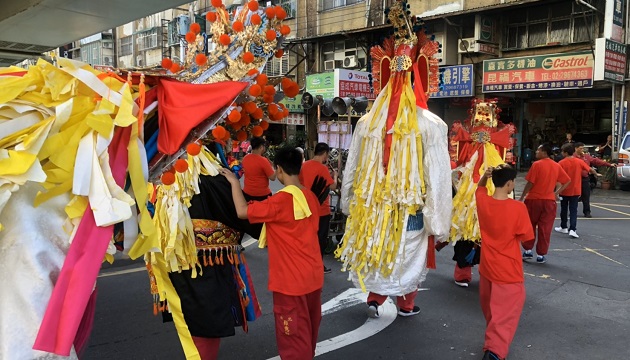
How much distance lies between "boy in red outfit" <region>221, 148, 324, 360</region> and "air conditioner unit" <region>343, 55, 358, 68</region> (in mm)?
18305

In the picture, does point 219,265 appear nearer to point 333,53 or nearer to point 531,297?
point 531,297

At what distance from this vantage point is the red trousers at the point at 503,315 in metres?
3.49

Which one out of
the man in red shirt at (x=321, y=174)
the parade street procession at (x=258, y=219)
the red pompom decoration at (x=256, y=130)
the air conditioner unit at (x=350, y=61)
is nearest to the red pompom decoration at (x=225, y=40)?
the parade street procession at (x=258, y=219)

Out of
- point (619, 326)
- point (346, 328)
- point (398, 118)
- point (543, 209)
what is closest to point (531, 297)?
point (619, 326)

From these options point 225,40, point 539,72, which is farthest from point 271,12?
point 539,72

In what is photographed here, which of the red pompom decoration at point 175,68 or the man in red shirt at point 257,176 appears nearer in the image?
the red pompom decoration at point 175,68

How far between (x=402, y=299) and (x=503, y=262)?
3.89 feet

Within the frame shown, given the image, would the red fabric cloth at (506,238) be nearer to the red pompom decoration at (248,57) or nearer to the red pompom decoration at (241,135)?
the red pompom decoration at (241,135)

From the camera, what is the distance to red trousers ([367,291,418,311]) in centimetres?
446

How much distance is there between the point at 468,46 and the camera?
16484 mm

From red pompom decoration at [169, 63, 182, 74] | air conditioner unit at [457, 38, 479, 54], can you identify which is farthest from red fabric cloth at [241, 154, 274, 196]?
air conditioner unit at [457, 38, 479, 54]

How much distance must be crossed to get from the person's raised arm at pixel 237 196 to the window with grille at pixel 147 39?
91.1 ft

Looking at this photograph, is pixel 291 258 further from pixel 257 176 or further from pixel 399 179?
pixel 257 176

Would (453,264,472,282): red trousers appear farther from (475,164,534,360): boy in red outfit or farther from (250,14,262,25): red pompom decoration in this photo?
(250,14,262,25): red pompom decoration
